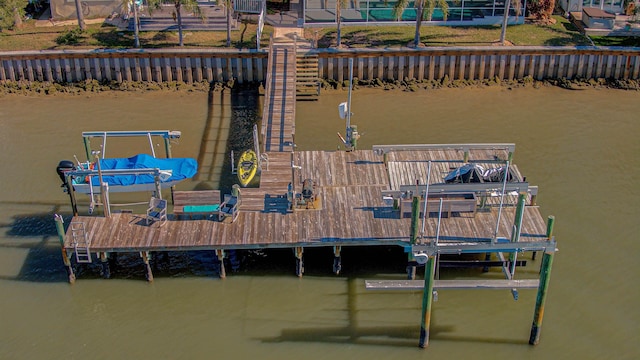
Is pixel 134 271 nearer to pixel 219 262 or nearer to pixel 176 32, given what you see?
pixel 219 262

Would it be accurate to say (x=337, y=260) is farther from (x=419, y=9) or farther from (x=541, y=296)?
(x=419, y=9)

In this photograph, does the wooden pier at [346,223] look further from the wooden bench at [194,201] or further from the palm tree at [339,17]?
the palm tree at [339,17]

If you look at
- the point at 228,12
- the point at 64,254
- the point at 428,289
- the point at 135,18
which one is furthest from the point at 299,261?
the point at 135,18

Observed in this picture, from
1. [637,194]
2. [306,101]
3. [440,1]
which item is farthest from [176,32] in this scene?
[637,194]

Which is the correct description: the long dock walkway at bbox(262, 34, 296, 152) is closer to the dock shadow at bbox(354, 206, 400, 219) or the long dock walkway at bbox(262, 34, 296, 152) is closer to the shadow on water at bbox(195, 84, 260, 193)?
the shadow on water at bbox(195, 84, 260, 193)

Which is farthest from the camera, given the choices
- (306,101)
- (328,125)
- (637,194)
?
(306,101)
